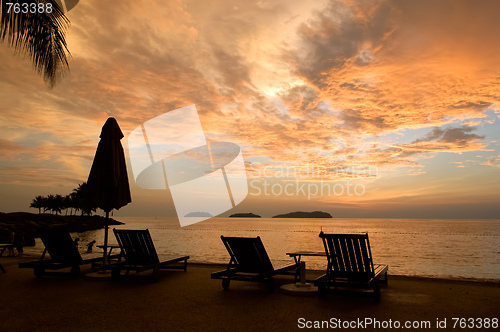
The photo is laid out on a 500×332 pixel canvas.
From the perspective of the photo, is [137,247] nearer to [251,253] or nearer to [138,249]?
[138,249]

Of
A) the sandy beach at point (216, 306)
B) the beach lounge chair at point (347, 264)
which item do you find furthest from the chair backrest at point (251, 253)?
the beach lounge chair at point (347, 264)

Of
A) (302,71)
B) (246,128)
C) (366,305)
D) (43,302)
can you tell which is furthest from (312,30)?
(43,302)

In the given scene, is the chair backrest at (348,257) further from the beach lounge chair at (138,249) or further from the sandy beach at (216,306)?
the beach lounge chair at (138,249)

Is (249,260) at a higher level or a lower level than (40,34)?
lower

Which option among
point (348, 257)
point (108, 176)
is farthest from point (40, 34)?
point (348, 257)

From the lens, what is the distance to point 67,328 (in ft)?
13.3

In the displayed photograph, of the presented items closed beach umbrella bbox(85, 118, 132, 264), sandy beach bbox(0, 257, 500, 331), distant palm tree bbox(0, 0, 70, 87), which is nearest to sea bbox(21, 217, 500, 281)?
sandy beach bbox(0, 257, 500, 331)

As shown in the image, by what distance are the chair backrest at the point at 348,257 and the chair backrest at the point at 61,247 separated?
5.38 m

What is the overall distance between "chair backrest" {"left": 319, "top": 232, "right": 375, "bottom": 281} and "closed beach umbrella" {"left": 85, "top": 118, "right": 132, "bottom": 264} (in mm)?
4459

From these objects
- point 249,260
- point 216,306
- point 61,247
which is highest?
point 61,247

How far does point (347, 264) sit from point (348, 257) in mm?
134

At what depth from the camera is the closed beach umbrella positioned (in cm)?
739

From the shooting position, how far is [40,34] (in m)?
6.91

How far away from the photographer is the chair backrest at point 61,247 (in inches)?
296
